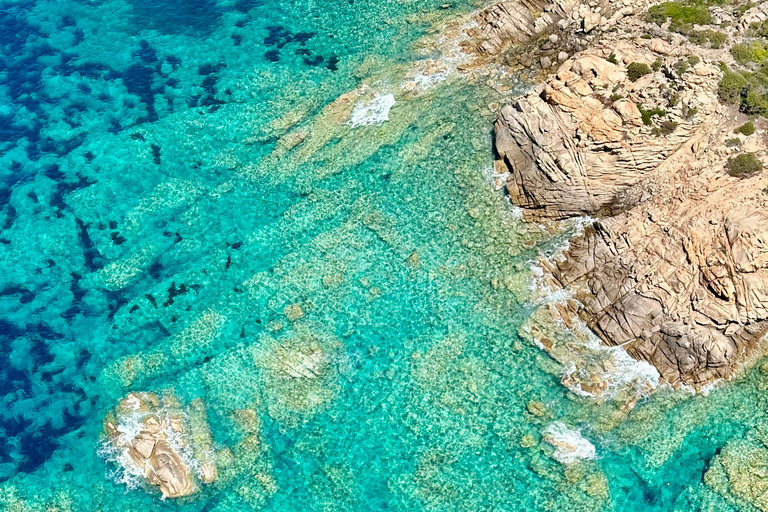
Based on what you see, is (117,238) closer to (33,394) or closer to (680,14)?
(33,394)

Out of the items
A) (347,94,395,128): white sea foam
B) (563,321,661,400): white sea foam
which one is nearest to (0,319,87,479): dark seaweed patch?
(347,94,395,128): white sea foam

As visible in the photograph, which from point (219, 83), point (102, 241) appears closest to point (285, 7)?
point (219, 83)

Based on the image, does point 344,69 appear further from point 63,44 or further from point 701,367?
point 701,367

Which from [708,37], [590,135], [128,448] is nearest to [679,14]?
[708,37]

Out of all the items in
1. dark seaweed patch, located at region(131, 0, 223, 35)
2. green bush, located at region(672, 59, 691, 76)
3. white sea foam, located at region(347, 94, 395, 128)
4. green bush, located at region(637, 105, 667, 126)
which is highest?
green bush, located at region(672, 59, 691, 76)

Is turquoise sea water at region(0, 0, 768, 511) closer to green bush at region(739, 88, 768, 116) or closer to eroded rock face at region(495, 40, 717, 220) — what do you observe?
eroded rock face at region(495, 40, 717, 220)

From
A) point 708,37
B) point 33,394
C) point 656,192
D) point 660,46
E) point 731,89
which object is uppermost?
point 708,37

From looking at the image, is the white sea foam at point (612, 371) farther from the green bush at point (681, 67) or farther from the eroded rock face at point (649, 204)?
the green bush at point (681, 67)
